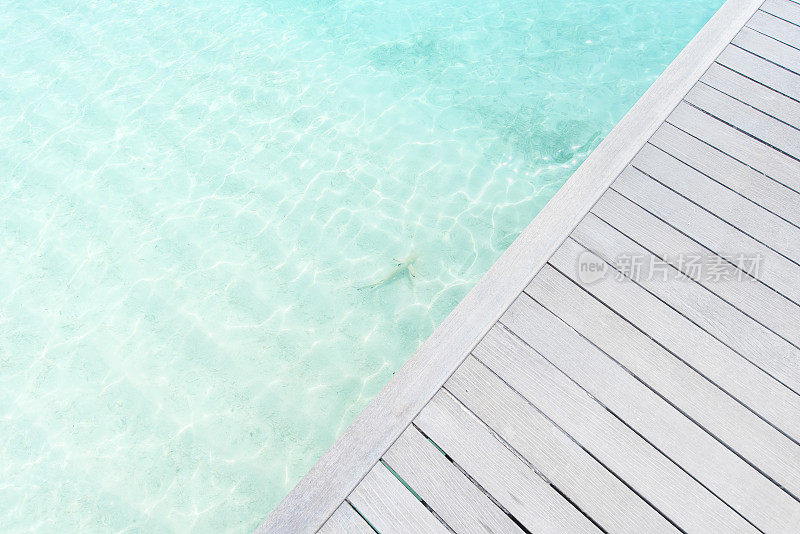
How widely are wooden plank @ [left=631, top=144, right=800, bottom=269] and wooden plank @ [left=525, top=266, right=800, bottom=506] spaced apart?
2.38 ft

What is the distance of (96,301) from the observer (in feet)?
12.0

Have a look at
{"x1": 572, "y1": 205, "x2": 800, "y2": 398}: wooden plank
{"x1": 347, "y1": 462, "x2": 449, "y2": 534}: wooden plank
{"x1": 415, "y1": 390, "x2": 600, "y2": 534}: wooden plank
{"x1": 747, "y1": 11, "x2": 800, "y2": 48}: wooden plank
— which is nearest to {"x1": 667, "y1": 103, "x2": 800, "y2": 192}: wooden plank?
{"x1": 572, "y1": 205, "x2": 800, "y2": 398}: wooden plank

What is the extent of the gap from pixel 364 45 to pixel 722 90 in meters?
3.41

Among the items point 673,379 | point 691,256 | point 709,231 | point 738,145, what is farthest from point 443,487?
point 738,145

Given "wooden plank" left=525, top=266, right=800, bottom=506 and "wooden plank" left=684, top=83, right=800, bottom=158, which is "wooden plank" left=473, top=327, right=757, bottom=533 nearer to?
"wooden plank" left=525, top=266, right=800, bottom=506

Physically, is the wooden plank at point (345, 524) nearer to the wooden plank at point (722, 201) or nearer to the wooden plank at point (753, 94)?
the wooden plank at point (722, 201)

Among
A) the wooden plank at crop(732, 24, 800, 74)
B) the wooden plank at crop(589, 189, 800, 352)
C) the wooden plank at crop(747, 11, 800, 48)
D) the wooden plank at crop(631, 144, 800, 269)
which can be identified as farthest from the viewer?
the wooden plank at crop(747, 11, 800, 48)

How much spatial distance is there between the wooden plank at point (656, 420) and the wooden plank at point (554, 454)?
200mm

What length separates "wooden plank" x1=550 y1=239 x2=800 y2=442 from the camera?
1816 mm

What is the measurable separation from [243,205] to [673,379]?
322 cm

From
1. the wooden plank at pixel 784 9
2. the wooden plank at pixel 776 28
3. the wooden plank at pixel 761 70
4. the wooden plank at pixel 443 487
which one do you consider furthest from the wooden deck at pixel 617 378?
the wooden plank at pixel 784 9

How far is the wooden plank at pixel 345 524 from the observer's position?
67.8 inches

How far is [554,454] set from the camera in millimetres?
1789

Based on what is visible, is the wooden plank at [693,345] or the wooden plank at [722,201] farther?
the wooden plank at [722,201]
